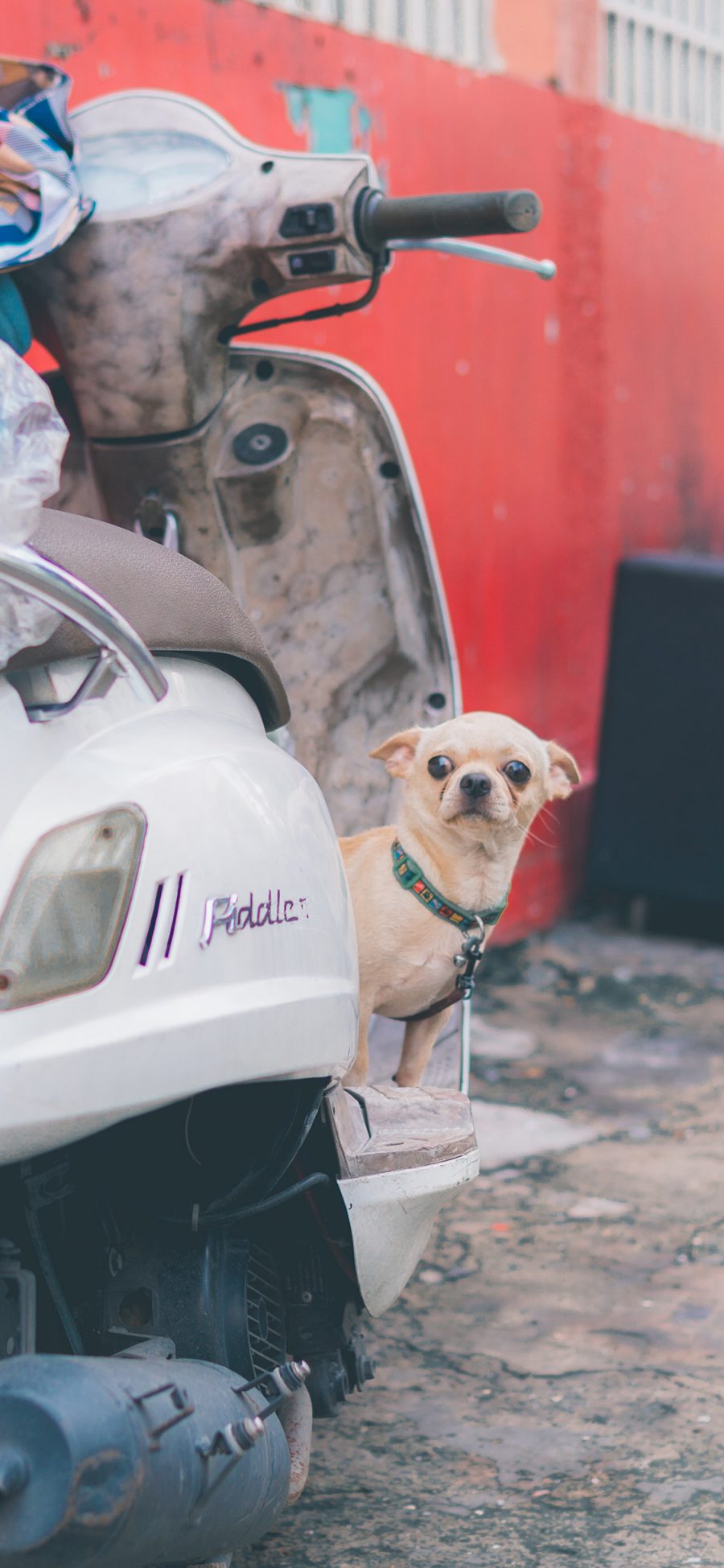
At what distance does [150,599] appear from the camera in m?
1.80

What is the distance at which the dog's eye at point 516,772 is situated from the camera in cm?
242

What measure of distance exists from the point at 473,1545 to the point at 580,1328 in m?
0.76

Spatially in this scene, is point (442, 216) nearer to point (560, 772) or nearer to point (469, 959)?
point (560, 772)

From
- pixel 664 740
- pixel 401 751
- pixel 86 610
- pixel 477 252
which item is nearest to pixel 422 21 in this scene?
pixel 664 740

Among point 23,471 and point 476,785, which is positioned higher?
point 23,471

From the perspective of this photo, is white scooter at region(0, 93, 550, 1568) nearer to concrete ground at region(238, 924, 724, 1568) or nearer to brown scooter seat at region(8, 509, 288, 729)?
brown scooter seat at region(8, 509, 288, 729)

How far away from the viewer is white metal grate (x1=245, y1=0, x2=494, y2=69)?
4641 mm

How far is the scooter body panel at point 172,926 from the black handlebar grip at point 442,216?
104 cm

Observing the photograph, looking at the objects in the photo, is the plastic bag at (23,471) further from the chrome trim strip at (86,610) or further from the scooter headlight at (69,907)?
the scooter headlight at (69,907)

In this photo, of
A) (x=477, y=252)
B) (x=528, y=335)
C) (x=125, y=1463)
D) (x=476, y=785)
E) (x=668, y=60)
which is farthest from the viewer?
(x=668, y=60)

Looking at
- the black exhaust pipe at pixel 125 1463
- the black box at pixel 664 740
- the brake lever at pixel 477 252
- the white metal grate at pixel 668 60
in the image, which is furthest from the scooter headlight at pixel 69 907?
the white metal grate at pixel 668 60

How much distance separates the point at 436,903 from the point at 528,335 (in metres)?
3.46

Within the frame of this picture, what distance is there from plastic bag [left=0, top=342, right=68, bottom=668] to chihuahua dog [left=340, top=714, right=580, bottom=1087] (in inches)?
34.4

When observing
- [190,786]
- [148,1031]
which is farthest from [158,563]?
[148,1031]
